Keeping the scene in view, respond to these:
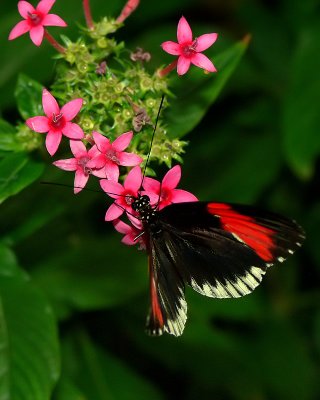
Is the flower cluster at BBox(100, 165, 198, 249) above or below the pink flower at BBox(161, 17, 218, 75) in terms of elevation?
below

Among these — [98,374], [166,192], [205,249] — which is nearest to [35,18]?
[166,192]

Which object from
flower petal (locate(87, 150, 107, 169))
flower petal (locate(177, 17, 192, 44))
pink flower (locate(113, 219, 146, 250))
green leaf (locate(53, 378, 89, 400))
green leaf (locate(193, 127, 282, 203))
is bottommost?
green leaf (locate(53, 378, 89, 400))

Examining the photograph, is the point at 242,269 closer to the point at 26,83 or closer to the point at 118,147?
the point at 118,147

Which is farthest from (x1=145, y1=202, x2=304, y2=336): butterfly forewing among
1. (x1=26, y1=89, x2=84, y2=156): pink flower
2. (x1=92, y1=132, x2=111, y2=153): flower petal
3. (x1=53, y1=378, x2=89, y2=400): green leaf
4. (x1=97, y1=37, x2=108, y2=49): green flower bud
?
(x1=53, y1=378, x2=89, y2=400): green leaf

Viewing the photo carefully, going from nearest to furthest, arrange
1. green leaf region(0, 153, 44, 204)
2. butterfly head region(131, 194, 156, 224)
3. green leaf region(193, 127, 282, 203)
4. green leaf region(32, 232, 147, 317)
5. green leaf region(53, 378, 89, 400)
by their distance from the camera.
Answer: butterfly head region(131, 194, 156, 224), green leaf region(0, 153, 44, 204), green leaf region(53, 378, 89, 400), green leaf region(32, 232, 147, 317), green leaf region(193, 127, 282, 203)

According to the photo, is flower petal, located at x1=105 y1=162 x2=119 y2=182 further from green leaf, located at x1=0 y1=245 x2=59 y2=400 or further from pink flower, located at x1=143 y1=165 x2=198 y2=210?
green leaf, located at x1=0 y1=245 x2=59 y2=400

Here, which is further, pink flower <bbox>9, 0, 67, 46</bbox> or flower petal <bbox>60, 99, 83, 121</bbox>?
pink flower <bbox>9, 0, 67, 46</bbox>

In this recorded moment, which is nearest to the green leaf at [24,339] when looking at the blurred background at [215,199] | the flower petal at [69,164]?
the blurred background at [215,199]
